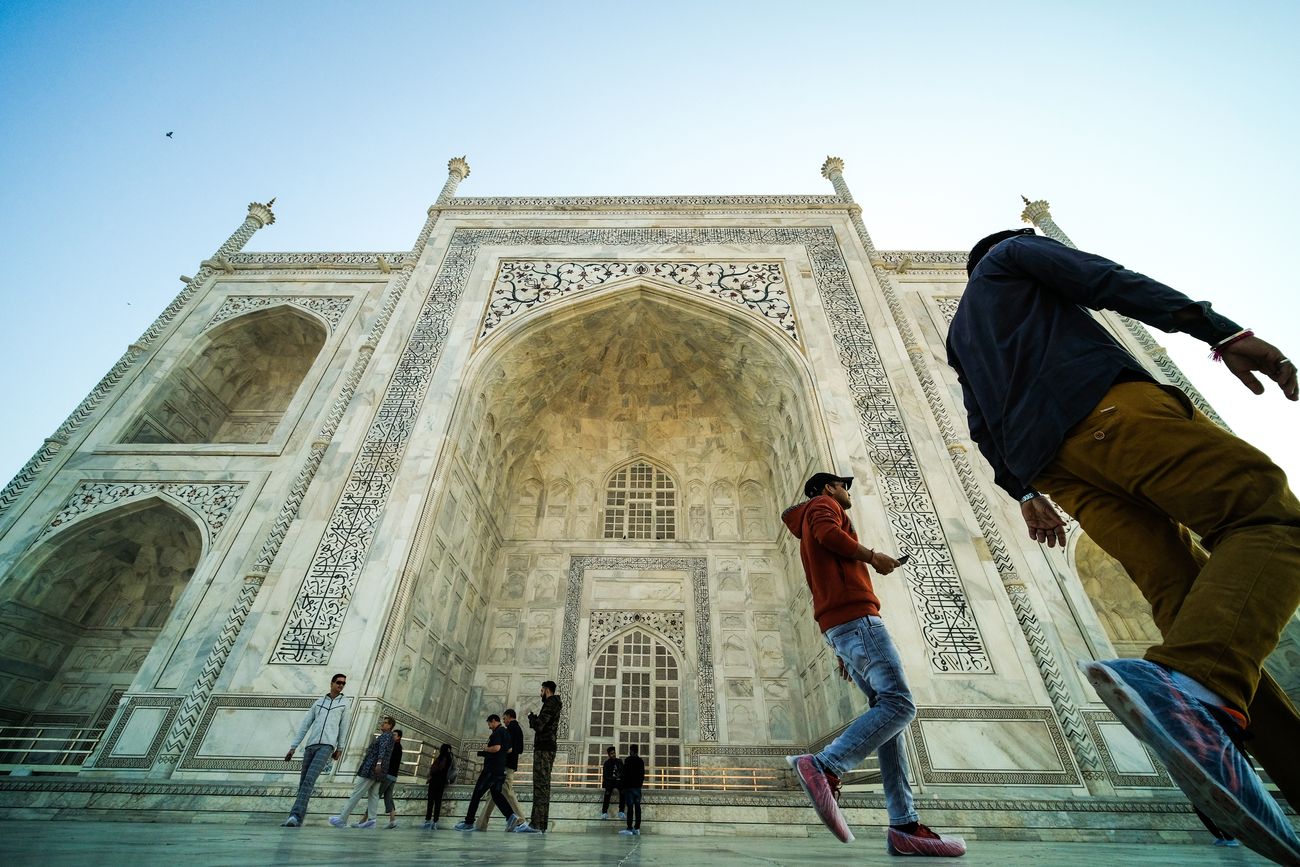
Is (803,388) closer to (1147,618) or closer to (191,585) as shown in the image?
(1147,618)

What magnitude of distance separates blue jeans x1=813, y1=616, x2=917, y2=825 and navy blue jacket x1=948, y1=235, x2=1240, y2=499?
900 millimetres

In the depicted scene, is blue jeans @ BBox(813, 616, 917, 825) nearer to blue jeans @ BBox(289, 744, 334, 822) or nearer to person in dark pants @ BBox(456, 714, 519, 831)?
person in dark pants @ BBox(456, 714, 519, 831)

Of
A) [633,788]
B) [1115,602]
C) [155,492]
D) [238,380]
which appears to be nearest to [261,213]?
[238,380]

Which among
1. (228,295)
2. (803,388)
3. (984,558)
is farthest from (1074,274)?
(228,295)

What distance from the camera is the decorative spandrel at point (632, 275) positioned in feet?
32.7

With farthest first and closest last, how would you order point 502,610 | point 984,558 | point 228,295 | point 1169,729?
point 228,295, point 502,610, point 984,558, point 1169,729

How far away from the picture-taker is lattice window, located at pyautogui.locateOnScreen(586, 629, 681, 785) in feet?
28.5

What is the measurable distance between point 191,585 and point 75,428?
3918 mm

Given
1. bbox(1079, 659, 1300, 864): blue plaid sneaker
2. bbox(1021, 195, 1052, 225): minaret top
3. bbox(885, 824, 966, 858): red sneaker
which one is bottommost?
bbox(885, 824, 966, 858): red sneaker

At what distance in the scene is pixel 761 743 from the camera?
8445 millimetres

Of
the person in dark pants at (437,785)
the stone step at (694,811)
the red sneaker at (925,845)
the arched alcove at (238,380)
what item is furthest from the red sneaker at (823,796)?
the arched alcove at (238,380)

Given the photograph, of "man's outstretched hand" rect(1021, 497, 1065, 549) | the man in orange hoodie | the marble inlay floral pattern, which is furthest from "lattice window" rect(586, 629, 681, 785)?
"man's outstretched hand" rect(1021, 497, 1065, 549)

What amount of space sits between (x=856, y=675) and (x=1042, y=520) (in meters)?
1.09

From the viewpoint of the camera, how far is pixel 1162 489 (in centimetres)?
154
